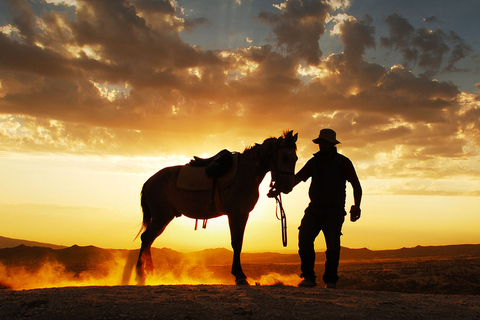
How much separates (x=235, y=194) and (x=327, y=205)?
1.75 meters

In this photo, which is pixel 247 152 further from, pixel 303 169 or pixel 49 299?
pixel 49 299

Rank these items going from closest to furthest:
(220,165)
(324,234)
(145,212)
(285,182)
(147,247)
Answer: (285,182) → (324,234) → (220,165) → (147,247) → (145,212)

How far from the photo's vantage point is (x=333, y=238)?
7.37 metres

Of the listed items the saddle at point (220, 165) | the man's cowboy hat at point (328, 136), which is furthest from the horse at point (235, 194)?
the man's cowboy hat at point (328, 136)

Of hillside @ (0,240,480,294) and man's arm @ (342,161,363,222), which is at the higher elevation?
man's arm @ (342,161,363,222)

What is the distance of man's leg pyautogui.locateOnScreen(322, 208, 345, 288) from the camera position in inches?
291

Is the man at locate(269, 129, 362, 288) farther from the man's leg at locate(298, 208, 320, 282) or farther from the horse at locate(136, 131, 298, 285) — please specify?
the horse at locate(136, 131, 298, 285)

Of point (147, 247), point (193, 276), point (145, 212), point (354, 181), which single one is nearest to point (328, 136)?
point (354, 181)

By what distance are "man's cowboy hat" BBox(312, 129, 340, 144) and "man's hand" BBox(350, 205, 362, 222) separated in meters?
1.30

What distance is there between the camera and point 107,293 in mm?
5289

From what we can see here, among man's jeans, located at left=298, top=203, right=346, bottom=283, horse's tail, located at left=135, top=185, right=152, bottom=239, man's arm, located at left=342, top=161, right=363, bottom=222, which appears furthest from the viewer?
horse's tail, located at left=135, top=185, right=152, bottom=239

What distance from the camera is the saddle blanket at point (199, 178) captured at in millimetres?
7918

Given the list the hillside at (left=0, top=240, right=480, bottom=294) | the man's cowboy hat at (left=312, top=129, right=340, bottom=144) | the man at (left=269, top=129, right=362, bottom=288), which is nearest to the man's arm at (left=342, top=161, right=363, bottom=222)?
the man at (left=269, top=129, right=362, bottom=288)

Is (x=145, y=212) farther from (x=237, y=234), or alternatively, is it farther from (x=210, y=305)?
(x=210, y=305)
